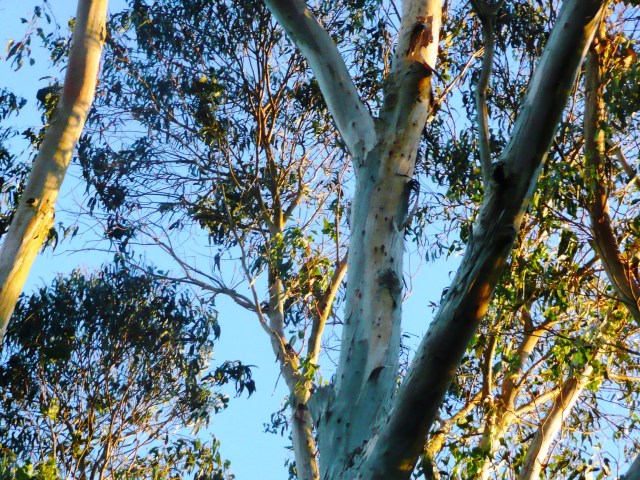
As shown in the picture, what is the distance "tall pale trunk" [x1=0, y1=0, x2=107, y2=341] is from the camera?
329 centimetres

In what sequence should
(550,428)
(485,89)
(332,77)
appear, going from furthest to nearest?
(550,428)
(332,77)
(485,89)

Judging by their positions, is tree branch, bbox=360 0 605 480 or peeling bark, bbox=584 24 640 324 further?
peeling bark, bbox=584 24 640 324

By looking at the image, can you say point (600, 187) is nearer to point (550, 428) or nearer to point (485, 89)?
point (550, 428)

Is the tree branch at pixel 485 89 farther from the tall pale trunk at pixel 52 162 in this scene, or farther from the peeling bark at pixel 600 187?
the peeling bark at pixel 600 187

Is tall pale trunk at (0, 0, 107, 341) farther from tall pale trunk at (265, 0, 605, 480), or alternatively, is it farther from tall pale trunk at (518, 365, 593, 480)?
tall pale trunk at (518, 365, 593, 480)

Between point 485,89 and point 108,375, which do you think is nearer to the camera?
point 485,89

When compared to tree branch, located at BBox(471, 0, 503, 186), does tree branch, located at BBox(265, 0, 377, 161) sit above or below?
above

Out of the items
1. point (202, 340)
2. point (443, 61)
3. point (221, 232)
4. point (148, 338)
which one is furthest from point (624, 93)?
point (148, 338)

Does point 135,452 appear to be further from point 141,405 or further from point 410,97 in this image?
point 410,97

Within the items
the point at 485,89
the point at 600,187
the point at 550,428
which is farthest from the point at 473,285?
the point at 550,428

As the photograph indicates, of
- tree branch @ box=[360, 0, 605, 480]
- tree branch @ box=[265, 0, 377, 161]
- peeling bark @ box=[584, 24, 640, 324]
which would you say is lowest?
tree branch @ box=[360, 0, 605, 480]

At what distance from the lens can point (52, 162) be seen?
3609 millimetres

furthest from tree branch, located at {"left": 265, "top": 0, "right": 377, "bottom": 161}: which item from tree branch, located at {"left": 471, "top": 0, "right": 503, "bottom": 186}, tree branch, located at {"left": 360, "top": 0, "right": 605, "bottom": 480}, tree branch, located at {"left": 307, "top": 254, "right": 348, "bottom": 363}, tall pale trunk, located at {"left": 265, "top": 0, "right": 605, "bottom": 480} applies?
tree branch, located at {"left": 307, "top": 254, "right": 348, "bottom": 363}

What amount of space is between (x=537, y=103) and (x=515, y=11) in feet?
14.6
